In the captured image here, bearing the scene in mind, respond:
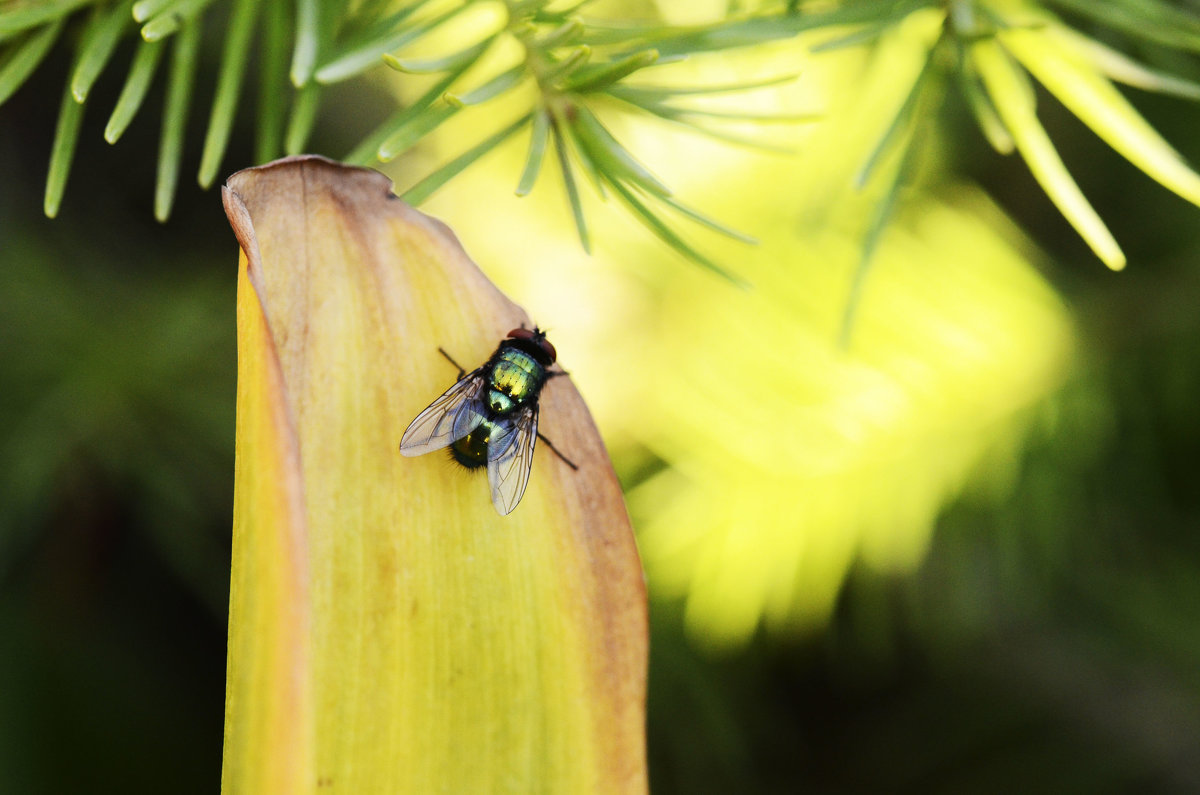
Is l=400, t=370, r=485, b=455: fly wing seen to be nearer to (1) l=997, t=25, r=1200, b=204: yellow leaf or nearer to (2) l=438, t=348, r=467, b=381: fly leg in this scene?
(2) l=438, t=348, r=467, b=381: fly leg

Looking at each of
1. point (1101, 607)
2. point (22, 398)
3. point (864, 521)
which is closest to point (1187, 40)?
point (864, 521)

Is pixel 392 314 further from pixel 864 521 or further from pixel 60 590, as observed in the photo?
pixel 60 590

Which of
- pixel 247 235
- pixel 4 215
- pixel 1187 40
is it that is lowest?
pixel 247 235

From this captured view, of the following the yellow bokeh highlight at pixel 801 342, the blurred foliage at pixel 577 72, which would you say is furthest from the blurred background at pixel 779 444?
the blurred foliage at pixel 577 72

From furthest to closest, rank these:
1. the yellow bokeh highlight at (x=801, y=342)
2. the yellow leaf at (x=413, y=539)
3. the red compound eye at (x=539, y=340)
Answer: the yellow bokeh highlight at (x=801, y=342) < the red compound eye at (x=539, y=340) < the yellow leaf at (x=413, y=539)

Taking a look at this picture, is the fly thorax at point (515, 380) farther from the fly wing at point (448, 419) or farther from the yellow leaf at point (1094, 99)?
the yellow leaf at point (1094, 99)

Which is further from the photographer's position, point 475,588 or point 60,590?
point 60,590
